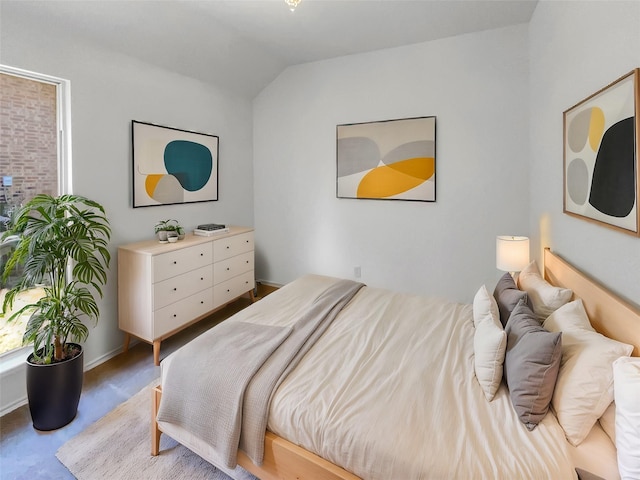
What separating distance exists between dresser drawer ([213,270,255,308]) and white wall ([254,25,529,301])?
2.33 feet

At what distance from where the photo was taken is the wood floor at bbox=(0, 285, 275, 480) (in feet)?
5.49

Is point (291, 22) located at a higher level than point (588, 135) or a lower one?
higher

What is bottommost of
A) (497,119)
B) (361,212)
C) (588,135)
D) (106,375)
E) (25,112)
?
(106,375)

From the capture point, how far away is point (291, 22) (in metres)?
2.93

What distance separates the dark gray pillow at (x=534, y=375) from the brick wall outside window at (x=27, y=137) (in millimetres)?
2921

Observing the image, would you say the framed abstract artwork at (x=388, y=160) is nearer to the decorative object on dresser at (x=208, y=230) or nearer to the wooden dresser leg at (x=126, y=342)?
the decorative object on dresser at (x=208, y=230)

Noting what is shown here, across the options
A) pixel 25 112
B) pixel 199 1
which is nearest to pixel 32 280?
pixel 25 112

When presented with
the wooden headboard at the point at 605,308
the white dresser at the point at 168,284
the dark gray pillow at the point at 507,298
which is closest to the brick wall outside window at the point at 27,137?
the white dresser at the point at 168,284

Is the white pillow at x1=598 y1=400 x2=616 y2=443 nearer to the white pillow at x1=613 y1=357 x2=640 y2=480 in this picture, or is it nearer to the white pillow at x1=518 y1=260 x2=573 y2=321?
the white pillow at x1=613 y1=357 x2=640 y2=480

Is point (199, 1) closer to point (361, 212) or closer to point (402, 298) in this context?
point (361, 212)

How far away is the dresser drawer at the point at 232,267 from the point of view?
10.5ft

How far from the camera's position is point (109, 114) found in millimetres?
2605

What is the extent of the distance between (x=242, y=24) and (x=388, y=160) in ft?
6.06

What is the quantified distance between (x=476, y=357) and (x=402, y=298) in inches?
39.4
